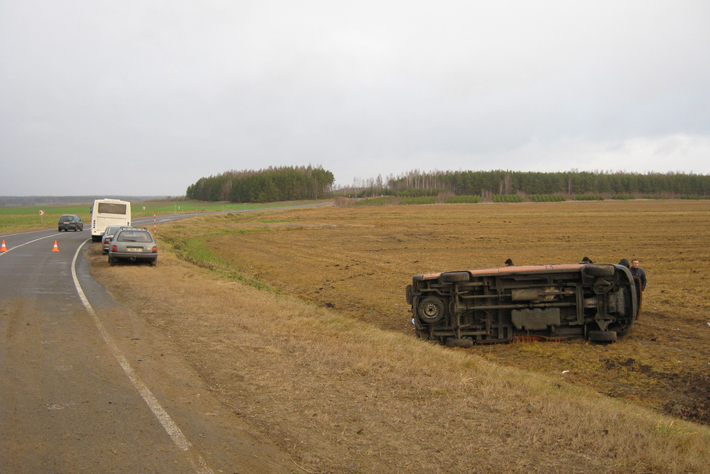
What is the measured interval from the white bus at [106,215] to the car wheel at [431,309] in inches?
1026

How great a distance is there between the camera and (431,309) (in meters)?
10.7

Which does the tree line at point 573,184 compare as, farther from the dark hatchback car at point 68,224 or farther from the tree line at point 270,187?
the dark hatchback car at point 68,224

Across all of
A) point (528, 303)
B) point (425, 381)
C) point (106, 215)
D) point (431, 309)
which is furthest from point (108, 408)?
point (106, 215)

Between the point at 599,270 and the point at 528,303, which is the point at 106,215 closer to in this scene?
the point at 528,303

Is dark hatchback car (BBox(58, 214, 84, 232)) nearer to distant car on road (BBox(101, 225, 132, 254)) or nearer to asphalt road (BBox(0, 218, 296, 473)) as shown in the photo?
distant car on road (BBox(101, 225, 132, 254))

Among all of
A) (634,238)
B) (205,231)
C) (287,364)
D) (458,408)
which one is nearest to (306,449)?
(458,408)

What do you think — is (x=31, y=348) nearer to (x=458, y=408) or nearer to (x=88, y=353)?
(x=88, y=353)

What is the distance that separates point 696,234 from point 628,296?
95.4 ft

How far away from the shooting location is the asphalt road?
4426mm

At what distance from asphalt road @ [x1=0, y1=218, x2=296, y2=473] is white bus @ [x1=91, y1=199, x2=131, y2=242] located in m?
22.7

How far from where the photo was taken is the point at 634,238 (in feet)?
107

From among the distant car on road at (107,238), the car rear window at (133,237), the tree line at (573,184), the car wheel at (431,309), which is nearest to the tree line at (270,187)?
the tree line at (573,184)

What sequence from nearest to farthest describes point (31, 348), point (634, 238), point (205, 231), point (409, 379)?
point (409, 379)
point (31, 348)
point (634, 238)
point (205, 231)

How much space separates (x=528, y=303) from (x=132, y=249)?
50.1 ft
